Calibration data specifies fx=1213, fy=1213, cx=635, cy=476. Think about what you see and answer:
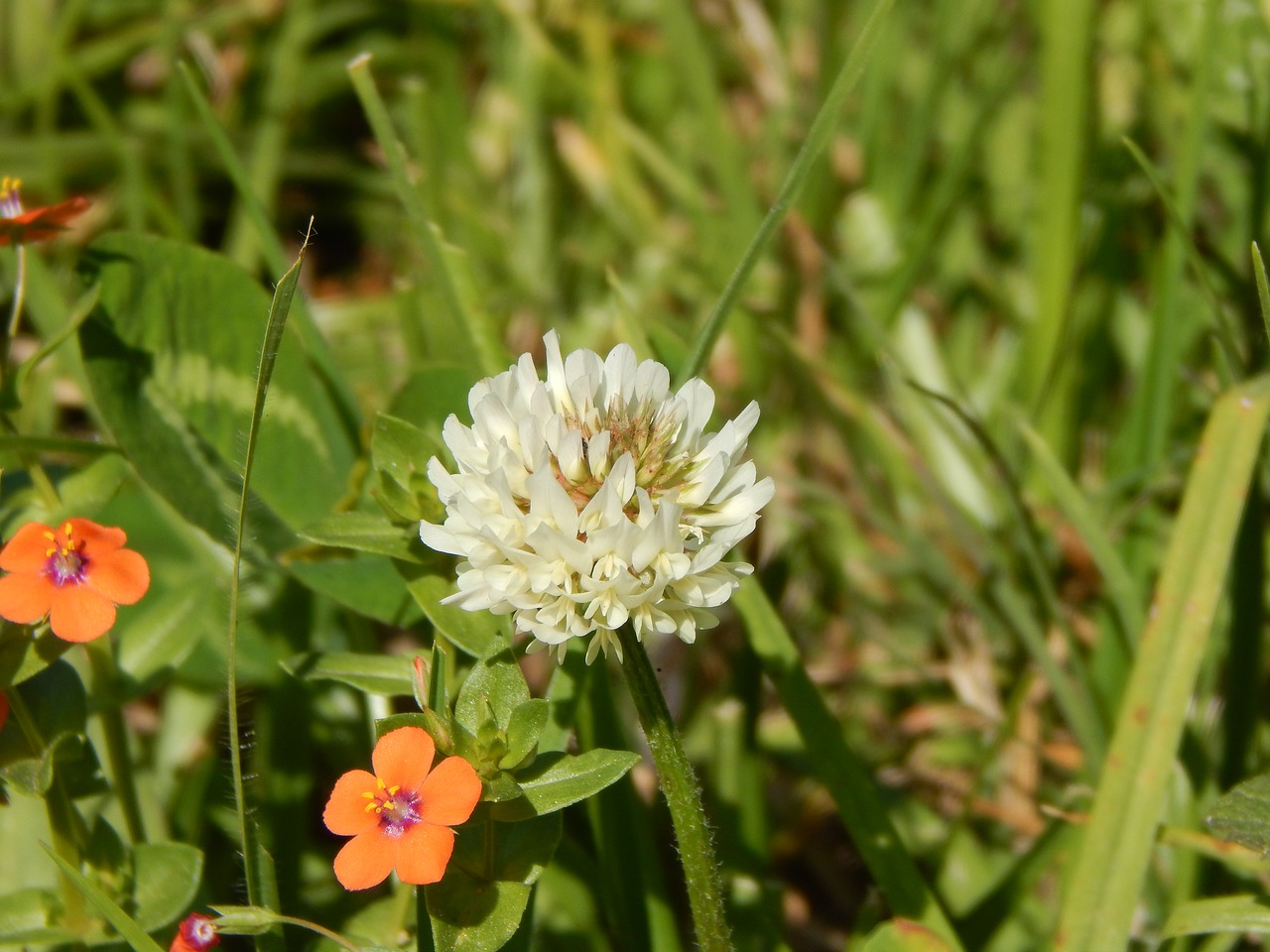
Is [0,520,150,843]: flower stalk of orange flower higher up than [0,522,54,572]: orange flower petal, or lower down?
lower down

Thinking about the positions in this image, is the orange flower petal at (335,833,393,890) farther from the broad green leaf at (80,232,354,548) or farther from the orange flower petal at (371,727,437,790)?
the broad green leaf at (80,232,354,548)

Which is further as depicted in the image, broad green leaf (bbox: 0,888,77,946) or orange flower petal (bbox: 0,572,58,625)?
broad green leaf (bbox: 0,888,77,946)

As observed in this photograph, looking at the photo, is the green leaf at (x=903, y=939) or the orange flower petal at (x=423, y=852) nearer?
the orange flower petal at (x=423, y=852)

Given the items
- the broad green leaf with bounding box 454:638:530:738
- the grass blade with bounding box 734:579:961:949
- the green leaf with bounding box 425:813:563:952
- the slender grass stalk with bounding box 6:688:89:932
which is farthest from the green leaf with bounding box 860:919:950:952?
the slender grass stalk with bounding box 6:688:89:932

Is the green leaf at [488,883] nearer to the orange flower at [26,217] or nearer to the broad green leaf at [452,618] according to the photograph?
the broad green leaf at [452,618]

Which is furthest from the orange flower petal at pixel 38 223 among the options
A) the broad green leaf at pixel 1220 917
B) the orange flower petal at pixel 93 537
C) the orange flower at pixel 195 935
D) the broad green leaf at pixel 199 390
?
the broad green leaf at pixel 1220 917

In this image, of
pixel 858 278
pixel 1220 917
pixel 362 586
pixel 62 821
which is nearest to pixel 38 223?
pixel 362 586
